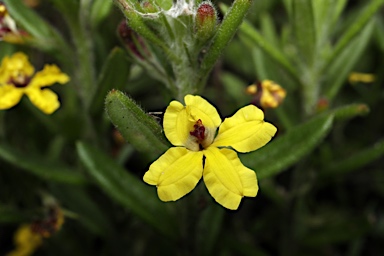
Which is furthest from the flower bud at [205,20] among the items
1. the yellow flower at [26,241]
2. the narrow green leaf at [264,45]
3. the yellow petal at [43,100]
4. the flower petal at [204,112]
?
the yellow flower at [26,241]

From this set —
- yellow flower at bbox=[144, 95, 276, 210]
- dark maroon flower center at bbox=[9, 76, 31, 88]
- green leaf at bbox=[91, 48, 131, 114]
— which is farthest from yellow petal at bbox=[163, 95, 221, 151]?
dark maroon flower center at bbox=[9, 76, 31, 88]

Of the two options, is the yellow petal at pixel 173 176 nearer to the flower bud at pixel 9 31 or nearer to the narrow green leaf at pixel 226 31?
the narrow green leaf at pixel 226 31

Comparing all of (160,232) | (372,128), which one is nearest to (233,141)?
(160,232)

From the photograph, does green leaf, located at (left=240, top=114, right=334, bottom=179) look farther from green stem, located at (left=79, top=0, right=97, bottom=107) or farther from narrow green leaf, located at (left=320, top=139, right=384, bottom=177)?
green stem, located at (left=79, top=0, right=97, bottom=107)

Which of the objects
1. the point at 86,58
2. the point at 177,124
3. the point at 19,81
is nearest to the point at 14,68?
the point at 19,81

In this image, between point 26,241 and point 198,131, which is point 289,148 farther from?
point 26,241

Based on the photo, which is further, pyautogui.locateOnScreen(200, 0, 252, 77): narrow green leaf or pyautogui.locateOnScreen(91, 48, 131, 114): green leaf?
pyautogui.locateOnScreen(91, 48, 131, 114): green leaf
